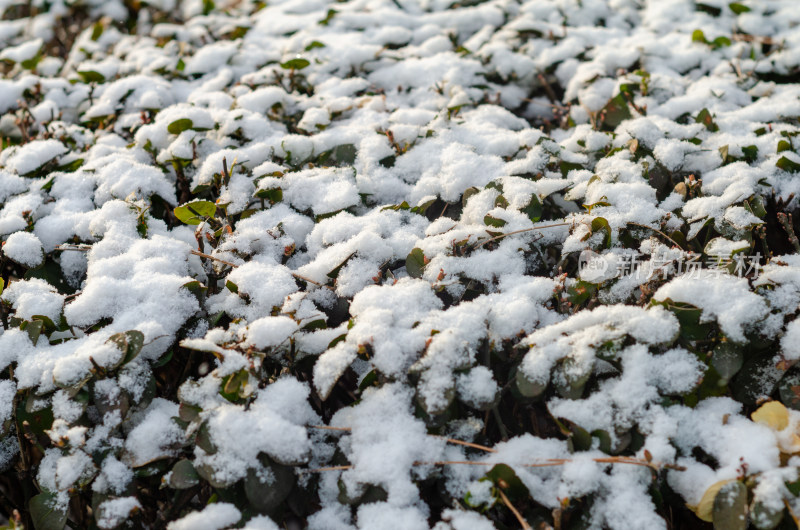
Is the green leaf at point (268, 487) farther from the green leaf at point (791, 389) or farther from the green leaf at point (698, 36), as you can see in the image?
the green leaf at point (698, 36)

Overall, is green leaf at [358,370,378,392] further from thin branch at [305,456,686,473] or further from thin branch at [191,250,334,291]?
thin branch at [191,250,334,291]

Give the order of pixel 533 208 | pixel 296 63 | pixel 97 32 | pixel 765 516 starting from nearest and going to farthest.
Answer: pixel 765 516, pixel 533 208, pixel 296 63, pixel 97 32

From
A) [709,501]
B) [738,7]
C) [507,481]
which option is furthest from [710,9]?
[507,481]

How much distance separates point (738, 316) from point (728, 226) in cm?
34

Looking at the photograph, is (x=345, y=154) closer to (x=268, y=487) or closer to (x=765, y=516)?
(x=268, y=487)

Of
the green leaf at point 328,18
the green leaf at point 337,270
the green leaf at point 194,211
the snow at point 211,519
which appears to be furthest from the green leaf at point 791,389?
the green leaf at point 328,18

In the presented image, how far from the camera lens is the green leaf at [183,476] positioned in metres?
1.08


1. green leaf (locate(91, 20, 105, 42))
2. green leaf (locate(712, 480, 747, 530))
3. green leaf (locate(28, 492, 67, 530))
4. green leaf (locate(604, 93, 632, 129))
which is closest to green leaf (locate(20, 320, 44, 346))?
green leaf (locate(28, 492, 67, 530))

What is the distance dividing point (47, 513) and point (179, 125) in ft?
3.86

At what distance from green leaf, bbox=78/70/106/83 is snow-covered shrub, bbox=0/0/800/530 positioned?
169 mm

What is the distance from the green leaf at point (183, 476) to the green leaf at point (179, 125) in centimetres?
114

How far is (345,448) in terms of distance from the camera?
3.71 feet

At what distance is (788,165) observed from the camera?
162 centimetres

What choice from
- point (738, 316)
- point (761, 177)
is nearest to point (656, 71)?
point (761, 177)
